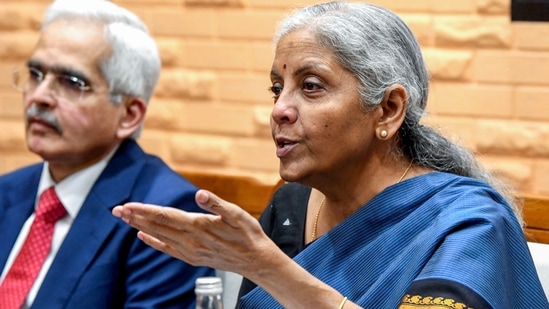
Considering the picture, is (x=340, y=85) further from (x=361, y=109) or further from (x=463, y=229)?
(x=463, y=229)

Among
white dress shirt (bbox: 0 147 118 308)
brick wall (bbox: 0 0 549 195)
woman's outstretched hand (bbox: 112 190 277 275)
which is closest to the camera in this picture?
woman's outstretched hand (bbox: 112 190 277 275)

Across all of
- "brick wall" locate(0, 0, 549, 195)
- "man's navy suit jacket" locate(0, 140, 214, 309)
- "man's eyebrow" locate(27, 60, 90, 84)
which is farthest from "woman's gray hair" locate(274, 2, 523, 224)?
"man's eyebrow" locate(27, 60, 90, 84)

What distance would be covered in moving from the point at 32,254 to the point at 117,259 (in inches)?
9.1

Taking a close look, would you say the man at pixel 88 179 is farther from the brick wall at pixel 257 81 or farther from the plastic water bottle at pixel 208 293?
the plastic water bottle at pixel 208 293

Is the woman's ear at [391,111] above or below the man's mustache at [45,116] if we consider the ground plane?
above

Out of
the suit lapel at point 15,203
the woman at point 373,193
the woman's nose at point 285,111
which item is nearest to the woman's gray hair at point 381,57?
the woman at point 373,193

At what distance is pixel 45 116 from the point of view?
285 cm

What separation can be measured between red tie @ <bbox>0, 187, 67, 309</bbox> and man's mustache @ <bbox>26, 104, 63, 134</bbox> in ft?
0.54

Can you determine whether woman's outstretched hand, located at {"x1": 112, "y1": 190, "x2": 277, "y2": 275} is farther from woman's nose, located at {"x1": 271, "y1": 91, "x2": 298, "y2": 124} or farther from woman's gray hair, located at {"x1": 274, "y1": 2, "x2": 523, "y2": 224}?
woman's gray hair, located at {"x1": 274, "y1": 2, "x2": 523, "y2": 224}

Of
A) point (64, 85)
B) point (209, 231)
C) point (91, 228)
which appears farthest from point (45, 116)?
point (209, 231)

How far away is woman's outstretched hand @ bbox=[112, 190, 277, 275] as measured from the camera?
5.69ft

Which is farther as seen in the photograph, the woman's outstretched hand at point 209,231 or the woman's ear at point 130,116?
the woman's ear at point 130,116

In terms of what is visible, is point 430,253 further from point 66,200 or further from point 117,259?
point 66,200

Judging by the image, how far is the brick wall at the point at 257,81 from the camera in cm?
302
